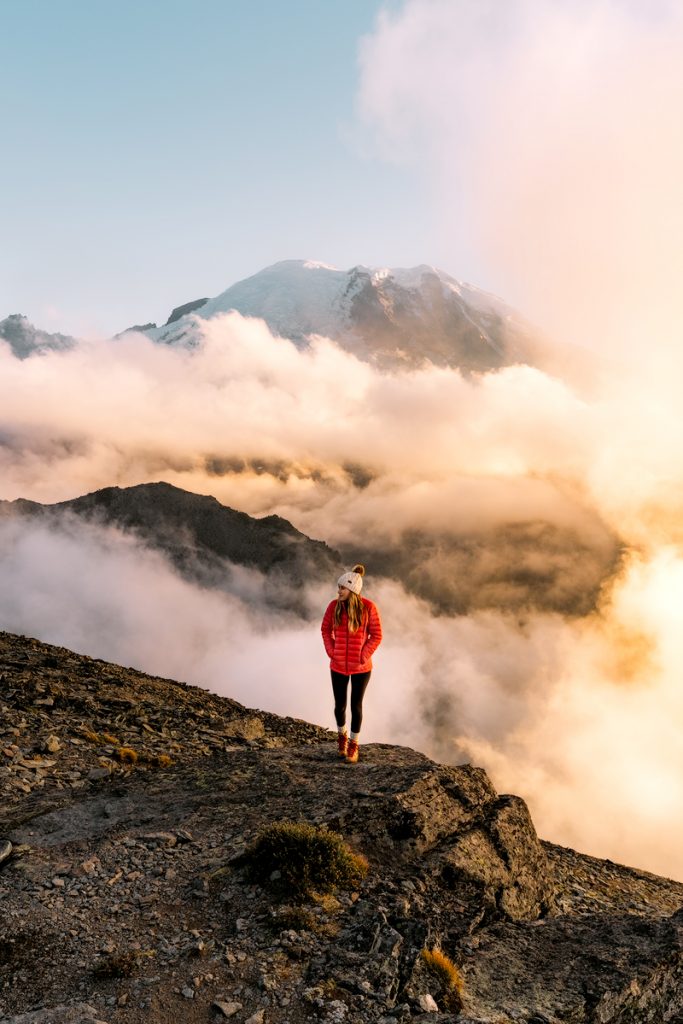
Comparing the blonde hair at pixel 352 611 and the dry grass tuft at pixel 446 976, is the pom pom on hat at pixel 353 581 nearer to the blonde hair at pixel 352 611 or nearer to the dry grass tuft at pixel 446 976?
the blonde hair at pixel 352 611

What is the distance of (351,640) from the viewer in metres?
13.9

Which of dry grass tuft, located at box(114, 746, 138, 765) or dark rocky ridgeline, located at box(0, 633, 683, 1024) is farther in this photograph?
dry grass tuft, located at box(114, 746, 138, 765)

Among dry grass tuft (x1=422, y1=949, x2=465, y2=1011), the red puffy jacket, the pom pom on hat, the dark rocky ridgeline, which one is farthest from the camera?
the red puffy jacket

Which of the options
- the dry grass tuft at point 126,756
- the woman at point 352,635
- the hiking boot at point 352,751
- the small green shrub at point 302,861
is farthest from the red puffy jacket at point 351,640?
the dry grass tuft at point 126,756

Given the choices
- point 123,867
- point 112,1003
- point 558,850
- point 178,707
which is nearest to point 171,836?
point 123,867

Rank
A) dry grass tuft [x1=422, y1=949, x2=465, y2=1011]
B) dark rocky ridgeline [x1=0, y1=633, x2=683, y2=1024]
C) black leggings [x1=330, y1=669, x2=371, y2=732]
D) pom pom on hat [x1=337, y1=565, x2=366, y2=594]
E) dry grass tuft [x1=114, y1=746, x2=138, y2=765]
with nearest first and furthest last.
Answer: dark rocky ridgeline [x1=0, y1=633, x2=683, y2=1024] < dry grass tuft [x1=422, y1=949, x2=465, y2=1011] < pom pom on hat [x1=337, y1=565, x2=366, y2=594] < black leggings [x1=330, y1=669, x2=371, y2=732] < dry grass tuft [x1=114, y1=746, x2=138, y2=765]

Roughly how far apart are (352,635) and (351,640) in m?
0.11

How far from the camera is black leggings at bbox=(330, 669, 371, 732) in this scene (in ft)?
45.9

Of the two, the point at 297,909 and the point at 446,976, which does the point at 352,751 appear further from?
the point at 446,976

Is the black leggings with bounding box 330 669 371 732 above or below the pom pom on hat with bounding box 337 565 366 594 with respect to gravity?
below

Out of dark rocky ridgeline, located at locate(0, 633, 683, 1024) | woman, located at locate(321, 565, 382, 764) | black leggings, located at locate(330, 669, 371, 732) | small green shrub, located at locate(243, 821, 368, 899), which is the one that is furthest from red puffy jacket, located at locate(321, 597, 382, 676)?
small green shrub, located at locate(243, 821, 368, 899)

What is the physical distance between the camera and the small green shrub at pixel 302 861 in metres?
9.19

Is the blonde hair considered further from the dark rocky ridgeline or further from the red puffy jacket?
the dark rocky ridgeline

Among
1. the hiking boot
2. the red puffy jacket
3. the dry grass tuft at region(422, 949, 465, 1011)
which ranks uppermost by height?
the red puffy jacket
